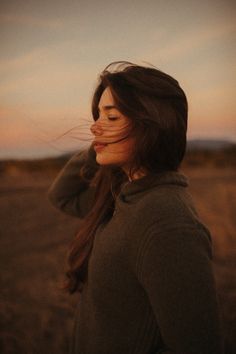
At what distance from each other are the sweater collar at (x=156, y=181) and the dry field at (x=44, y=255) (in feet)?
3.49

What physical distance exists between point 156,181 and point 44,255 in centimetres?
166

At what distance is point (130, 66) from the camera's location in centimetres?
63

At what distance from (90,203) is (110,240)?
0.33 meters

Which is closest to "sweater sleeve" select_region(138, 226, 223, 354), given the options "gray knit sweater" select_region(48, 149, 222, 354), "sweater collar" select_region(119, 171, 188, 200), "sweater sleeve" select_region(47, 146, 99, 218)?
"gray knit sweater" select_region(48, 149, 222, 354)

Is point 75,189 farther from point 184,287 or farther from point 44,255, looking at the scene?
point 44,255

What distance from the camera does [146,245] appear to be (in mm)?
501

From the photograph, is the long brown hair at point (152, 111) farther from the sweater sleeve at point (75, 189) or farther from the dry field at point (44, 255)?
the dry field at point (44, 255)

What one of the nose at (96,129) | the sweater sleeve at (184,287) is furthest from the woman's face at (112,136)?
the sweater sleeve at (184,287)

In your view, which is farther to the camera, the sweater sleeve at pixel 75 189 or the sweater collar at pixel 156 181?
the sweater sleeve at pixel 75 189

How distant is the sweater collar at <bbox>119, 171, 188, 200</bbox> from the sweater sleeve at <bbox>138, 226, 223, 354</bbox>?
0.10 metres

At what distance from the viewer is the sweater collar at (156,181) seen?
1.88 feet

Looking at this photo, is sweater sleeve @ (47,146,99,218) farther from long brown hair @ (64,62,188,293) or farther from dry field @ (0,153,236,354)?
dry field @ (0,153,236,354)

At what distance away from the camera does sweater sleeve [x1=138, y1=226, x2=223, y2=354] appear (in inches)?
18.6

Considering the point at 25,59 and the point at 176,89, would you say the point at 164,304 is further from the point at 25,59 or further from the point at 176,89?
the point at 25,59
